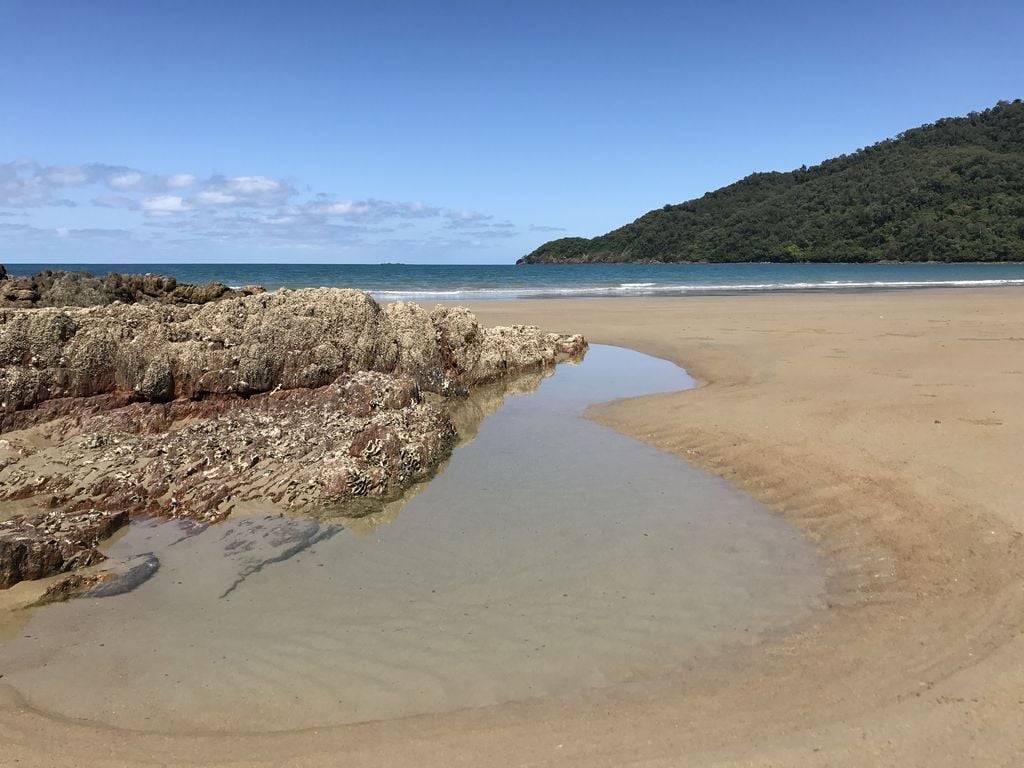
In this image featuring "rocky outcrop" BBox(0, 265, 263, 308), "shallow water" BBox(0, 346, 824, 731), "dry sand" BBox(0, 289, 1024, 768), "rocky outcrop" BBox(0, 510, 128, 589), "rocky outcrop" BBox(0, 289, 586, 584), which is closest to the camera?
"dry sand" BBox(0, 289, 1024, 768)

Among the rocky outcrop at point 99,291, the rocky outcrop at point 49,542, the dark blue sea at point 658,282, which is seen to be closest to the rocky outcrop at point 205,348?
the rocky outcrop at point 49,542

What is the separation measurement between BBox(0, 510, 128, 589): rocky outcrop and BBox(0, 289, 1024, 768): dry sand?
1.45 metres

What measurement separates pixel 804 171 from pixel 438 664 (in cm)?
16483

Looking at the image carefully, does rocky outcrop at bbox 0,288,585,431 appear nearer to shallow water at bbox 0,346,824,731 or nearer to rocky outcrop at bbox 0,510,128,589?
rocky outcrop at bbox 0,510,128,589

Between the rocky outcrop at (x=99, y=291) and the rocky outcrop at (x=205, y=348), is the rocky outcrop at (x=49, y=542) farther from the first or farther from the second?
the rocky outcrop at (x=99, y=291)

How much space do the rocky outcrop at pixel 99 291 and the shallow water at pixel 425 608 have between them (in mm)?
8970

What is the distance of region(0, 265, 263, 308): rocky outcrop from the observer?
40.6 feet

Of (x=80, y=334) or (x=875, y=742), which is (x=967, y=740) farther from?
(x=80, y=334)

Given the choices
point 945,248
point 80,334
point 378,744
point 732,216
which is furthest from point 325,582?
point 732,216

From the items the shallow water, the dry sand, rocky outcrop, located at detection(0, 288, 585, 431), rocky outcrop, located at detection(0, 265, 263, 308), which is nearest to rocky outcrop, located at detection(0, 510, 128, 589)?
the shallow water

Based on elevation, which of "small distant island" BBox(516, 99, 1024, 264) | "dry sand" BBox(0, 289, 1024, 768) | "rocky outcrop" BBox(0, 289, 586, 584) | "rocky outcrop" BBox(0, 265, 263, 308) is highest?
"small distant island" BBox(516, 99, 1024, 264)

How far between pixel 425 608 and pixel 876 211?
11216 centimetres

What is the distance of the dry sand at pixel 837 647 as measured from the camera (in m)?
3.03

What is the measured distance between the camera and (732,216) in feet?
427
